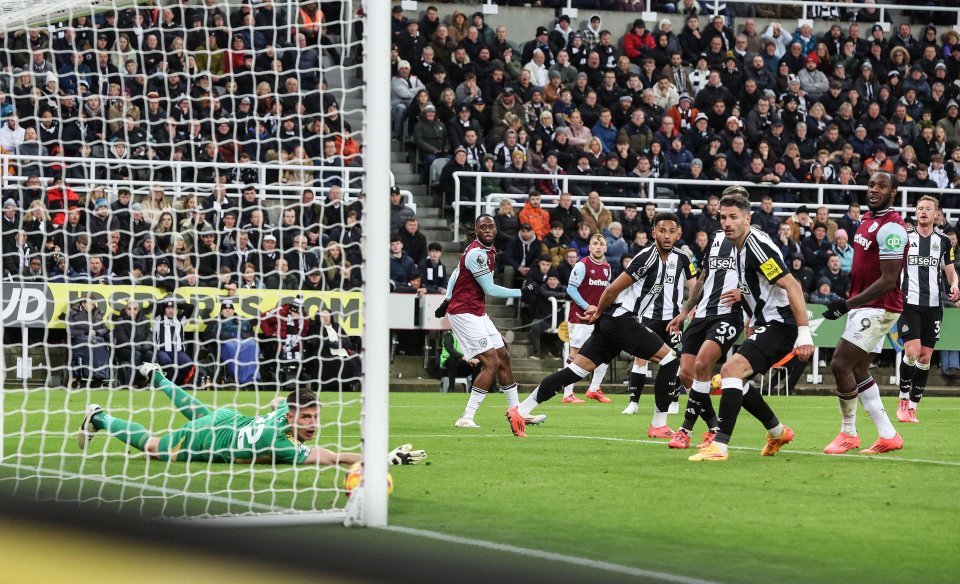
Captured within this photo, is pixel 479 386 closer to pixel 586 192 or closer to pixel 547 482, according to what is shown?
pixel 547 482

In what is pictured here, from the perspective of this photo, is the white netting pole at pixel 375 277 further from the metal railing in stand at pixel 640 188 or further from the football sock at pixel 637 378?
the metal railing in stand at pixel 640 188

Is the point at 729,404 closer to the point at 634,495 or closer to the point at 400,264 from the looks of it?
the point at 634,495

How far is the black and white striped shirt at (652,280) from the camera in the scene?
12.8 meters

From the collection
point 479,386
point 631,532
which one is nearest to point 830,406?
point 479,386

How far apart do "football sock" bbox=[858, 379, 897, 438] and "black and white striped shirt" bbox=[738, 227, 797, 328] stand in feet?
4.66

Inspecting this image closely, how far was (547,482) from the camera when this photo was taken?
29.2 ft

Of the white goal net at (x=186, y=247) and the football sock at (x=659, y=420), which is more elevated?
the white goal net at (x=186, y=247)

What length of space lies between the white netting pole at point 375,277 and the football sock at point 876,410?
18.8ft

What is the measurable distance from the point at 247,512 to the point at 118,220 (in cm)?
849

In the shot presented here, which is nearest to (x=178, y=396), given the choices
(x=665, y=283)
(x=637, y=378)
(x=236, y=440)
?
→ (x=236, y=440)

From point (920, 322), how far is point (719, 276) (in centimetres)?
548

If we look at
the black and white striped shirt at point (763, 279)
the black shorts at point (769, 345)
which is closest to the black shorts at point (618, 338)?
the black and white striped shirt at point (763, 279)

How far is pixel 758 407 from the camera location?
10.8 meters

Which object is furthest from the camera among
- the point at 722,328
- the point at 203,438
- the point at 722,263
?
the point at 722,328
